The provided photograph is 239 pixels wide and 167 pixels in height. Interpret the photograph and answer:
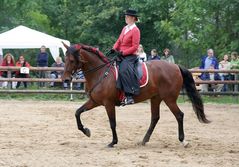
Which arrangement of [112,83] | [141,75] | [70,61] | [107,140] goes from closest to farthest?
[70,61]
[112,83]
[141,75]
[107,140]

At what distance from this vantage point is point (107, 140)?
38.8 feet

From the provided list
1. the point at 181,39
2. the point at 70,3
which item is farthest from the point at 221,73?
the point at 70,3

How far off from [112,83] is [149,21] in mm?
21104

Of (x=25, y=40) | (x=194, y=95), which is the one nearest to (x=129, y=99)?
(x=194, y=95)

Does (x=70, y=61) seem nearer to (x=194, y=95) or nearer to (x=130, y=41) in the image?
(x=130, y=41)

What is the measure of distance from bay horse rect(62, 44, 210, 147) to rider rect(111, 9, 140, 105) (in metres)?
0.18

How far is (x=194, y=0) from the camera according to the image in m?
25.0

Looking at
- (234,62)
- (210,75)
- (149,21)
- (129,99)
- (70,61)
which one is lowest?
(210,75)

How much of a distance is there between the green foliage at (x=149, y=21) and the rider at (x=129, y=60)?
12.5 m

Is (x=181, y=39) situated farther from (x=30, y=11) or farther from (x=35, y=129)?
(x=35, y=129)

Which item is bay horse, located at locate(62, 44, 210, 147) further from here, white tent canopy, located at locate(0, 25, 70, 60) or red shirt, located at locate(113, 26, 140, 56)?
white tent canopy, located at locate(0, 25, 70, 60)

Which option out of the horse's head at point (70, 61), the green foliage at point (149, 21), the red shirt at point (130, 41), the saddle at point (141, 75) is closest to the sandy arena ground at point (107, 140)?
the saddle at point (141, 75)

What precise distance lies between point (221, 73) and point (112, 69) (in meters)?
10.4

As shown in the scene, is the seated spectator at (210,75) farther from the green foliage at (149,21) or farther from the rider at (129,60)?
the rider at (129,60)
